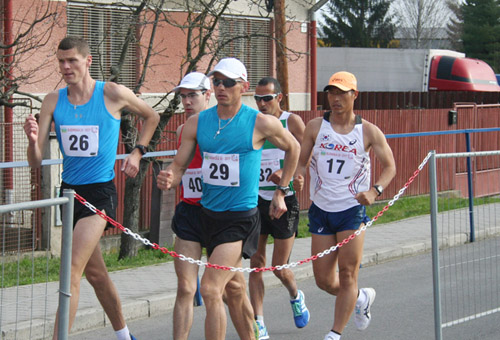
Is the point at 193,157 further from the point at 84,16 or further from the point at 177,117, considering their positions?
the point at 84,16

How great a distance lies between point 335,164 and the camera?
21.2 ft

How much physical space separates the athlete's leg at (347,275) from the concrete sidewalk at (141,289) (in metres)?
0.68

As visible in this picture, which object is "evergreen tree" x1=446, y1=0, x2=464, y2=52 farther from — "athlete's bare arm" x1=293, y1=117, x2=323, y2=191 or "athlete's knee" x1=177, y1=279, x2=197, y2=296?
"athlete's knee" x1=177, y1=279, x2=197, y2=296

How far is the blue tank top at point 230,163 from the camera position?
18.2 ft

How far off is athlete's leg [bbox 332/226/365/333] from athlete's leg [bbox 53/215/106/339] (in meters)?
1.87

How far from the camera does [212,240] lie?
565 centimetres

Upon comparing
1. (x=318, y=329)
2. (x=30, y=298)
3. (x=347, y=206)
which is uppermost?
(x=347, y=206)

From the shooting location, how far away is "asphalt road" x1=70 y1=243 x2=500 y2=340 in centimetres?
706

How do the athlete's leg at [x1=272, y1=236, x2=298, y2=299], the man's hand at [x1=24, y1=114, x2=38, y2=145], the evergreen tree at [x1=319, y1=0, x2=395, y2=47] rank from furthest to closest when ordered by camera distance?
the evergreen tree at [x1=319, y1=0, x2=395, y2=47] → the athlete's leg at [x1=272, y1=236, x2=298, y2=299] → the man's hand at [x1=24, y1=114, x2=38, y2=145]

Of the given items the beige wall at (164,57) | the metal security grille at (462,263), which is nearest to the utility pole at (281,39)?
the beige wall at (164,57)

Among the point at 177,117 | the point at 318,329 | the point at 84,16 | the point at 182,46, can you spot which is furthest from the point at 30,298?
the point at 182,46

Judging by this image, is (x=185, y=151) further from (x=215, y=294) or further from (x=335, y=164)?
(x=335, y=164)

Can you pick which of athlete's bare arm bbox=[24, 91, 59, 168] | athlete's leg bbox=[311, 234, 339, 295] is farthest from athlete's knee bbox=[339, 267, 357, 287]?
athlete's bare arm bbox=[24, 91, 59, 168]

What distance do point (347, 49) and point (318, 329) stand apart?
25.3 metres
